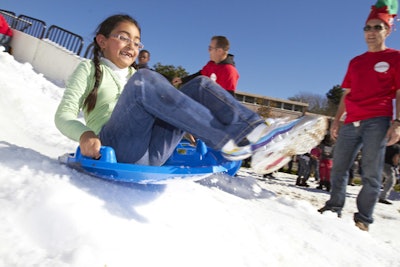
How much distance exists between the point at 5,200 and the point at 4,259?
283 millimetres

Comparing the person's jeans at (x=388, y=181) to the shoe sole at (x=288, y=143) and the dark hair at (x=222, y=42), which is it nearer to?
the dark hair at (x=222, y=42)

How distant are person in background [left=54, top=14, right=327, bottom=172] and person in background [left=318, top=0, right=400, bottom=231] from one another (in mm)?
920

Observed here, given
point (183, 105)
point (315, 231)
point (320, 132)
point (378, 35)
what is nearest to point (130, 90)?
point (183, 105)

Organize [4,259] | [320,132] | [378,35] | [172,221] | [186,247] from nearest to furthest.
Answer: [4,259] < [186,247] < [172,221] < [320,132] < [378,35]

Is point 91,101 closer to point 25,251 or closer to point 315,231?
point 25,251

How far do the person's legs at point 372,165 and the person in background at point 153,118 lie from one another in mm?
898

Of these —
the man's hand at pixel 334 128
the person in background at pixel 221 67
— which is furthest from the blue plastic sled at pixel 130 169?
the person in background at pixel 221 67

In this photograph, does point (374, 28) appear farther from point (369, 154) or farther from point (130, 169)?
point (130, 169)

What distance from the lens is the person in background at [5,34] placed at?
8.99 metres

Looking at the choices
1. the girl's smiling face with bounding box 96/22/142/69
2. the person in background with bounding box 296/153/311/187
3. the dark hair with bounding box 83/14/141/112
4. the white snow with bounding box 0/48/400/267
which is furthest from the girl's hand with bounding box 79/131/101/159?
the person in background with bounding box 296/153/311/187

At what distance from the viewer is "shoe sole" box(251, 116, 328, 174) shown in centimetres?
146

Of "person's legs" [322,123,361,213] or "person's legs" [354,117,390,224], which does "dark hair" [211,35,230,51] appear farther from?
"person's legs" [354,117,390,224]

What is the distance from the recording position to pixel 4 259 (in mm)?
835

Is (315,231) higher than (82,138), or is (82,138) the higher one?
(82,138)
